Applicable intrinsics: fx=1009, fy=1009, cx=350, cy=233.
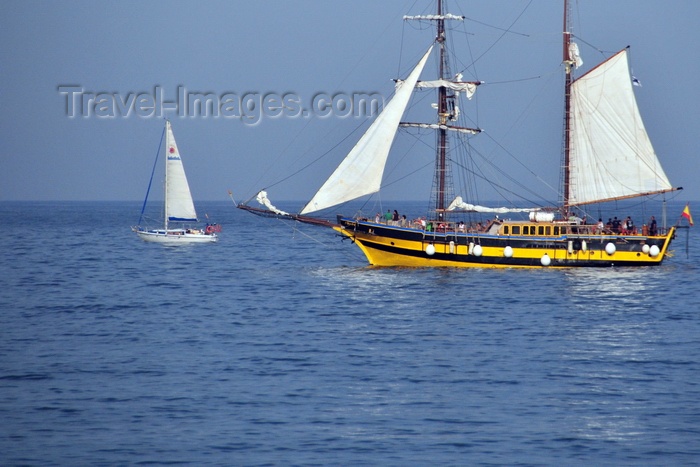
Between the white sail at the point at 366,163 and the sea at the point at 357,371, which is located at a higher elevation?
the white sail at the point at 366,163

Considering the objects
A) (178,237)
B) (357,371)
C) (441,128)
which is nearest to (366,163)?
(441,128)

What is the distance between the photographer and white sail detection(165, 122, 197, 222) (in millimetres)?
89562

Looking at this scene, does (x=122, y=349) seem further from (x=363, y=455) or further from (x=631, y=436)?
(x=631, y=436)

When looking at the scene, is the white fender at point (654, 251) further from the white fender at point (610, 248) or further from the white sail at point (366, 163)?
the white sail at point (366, 163)

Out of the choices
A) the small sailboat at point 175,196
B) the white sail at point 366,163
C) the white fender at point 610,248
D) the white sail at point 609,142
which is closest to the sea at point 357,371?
the white fender at point 610,248

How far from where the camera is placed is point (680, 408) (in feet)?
85.0

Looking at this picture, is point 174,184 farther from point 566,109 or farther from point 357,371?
point 357,371

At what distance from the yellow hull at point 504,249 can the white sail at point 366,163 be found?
2.20 metres

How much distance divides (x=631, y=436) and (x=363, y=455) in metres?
6.42

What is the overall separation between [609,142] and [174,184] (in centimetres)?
4135

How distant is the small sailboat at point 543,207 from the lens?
2331 inches

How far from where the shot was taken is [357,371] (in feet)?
100

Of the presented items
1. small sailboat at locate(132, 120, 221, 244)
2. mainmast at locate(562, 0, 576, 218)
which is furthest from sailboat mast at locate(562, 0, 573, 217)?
small sailboat at locate(132, 120, 221, 244)

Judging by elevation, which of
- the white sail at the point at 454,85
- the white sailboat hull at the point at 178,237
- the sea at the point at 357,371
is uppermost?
the white sail at the point at 454,85
